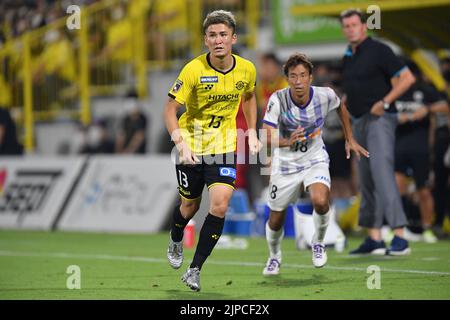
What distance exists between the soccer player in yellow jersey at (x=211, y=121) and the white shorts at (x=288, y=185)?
1.00m

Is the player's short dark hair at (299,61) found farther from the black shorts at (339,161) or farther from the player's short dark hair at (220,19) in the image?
the black shorts at (339,161)

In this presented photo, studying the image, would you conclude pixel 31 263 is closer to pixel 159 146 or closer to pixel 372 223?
pixel 372 223

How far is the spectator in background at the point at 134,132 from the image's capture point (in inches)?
743

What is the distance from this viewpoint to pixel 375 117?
38.3 ft

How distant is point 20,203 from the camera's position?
1789 cm

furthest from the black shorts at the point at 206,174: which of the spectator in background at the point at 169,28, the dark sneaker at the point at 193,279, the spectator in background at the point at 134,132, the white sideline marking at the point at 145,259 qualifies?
the spectator in background at the point at 169,28

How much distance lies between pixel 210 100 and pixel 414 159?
613 centimetres

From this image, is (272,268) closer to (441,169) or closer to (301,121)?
(301,121)

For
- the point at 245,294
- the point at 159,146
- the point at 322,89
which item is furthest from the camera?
the point at 159,146

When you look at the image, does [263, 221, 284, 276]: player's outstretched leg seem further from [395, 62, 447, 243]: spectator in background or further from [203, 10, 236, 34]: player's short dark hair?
[395, 62, 447, 243]: spectator in background

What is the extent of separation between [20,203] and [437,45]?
7448 millimetres

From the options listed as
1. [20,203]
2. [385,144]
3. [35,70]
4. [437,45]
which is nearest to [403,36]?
[437,45]

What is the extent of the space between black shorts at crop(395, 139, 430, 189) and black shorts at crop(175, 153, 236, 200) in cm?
585

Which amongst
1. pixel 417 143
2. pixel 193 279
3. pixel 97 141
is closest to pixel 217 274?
pixel 193 279
